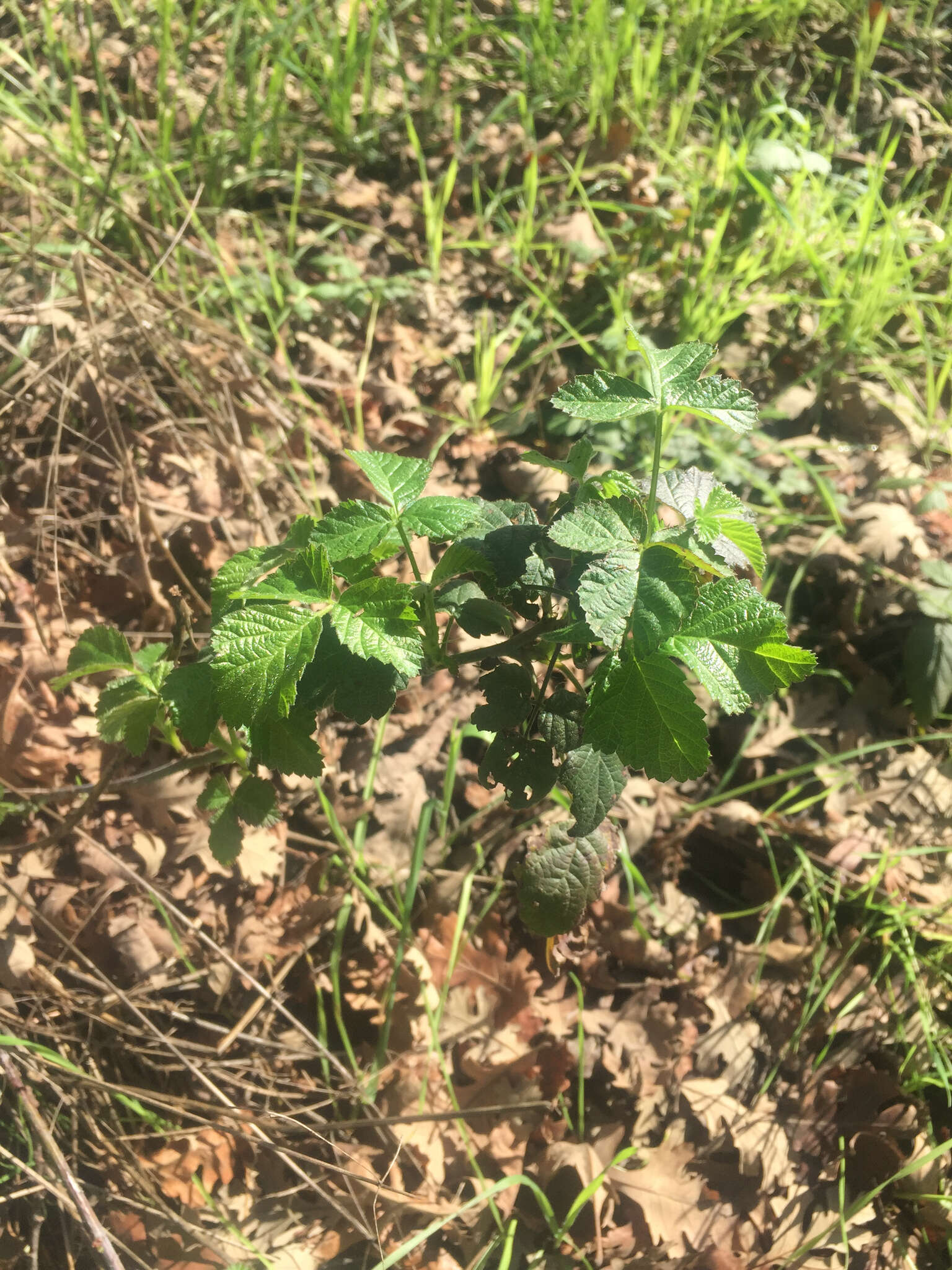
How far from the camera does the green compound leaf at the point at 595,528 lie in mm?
888

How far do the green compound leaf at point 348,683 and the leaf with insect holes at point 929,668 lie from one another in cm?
165

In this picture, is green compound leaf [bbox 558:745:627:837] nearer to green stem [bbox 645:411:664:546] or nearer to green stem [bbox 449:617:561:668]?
green stem [bbox 449:617:561:668]

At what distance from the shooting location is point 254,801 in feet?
4.10

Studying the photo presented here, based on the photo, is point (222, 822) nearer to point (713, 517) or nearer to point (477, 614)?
Result: point (477, 614)

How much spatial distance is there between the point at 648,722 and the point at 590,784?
17 cm

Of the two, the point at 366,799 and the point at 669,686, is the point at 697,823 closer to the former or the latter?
the point at 366,799

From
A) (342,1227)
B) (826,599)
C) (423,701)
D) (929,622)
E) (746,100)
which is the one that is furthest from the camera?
(746,100)

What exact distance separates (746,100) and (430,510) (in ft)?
10.1

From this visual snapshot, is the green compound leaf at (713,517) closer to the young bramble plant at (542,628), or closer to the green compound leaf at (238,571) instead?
the young bramble plant at (542,628)

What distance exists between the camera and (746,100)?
3.20m

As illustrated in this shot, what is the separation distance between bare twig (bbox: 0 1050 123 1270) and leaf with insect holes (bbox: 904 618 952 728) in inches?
78.7

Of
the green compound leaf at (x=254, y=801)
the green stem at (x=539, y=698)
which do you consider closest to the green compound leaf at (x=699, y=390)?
the green stem at (x=539, y=698)

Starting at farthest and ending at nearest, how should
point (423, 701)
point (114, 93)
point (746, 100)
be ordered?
point (746, 100)
point (114, 93)
point (423, 701)

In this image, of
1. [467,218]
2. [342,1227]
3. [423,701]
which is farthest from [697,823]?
[467,218]
